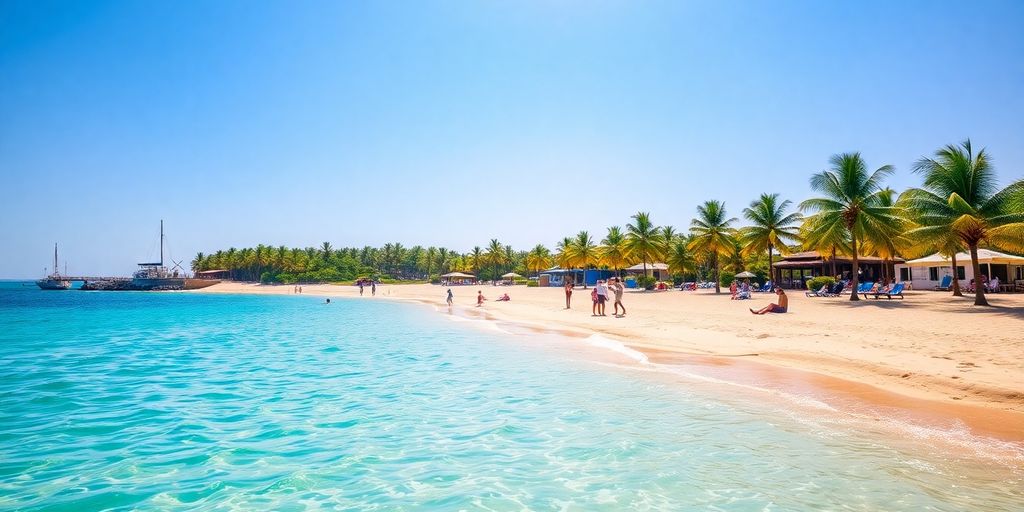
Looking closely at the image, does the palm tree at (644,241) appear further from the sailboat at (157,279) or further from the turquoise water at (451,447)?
the sailboat at (157,279)

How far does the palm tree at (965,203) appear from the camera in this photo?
20.5 m

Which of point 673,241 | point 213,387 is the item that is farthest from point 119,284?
point 213,387

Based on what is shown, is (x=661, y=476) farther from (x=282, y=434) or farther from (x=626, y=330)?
(x=626, y=330)

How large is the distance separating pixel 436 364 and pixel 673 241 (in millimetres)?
53113

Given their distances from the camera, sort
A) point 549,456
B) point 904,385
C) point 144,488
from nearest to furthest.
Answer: point 144,488 → point 549,456 → point 904,385

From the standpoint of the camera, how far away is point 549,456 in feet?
20.3

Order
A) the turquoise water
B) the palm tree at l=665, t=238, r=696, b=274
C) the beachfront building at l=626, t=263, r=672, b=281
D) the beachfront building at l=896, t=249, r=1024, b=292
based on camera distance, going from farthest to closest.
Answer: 1. the beachfront building at l=626, t=263, r=672, b=281
2. the palm tree at l=665, t=238, r=696, b=274
3. the beachfront building at l=896, t=249, r=1024, b=292
4. the turquoise water

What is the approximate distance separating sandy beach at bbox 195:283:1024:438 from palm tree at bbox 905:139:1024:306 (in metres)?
3.11

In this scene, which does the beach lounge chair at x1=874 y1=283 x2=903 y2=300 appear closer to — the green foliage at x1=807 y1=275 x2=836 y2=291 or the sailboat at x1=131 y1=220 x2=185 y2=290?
the green foliage at x1=807 y1=275 x2=836 y2=291

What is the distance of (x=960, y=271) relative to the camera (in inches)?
1403

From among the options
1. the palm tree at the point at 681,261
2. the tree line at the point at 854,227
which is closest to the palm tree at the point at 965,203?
the tree line at the point at 854,227

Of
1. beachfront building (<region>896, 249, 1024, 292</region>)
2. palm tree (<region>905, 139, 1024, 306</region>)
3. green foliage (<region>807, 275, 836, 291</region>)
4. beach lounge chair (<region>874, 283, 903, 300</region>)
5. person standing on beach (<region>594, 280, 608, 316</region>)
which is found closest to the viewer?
palm tree (<region>905, 139, 1024, 306</region>)

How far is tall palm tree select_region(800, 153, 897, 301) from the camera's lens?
2491 cm

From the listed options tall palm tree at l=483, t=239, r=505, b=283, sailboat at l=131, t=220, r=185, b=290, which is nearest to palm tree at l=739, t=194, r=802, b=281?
tall palm tree at l=483, t=239, r=505, b=283
